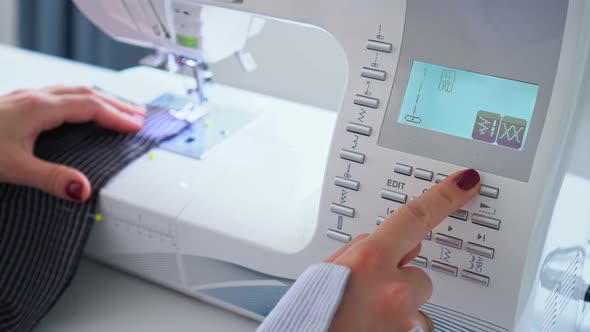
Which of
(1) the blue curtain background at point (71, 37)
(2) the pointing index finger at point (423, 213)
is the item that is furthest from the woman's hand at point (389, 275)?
(1) the blue curtain background at point (71, 37)

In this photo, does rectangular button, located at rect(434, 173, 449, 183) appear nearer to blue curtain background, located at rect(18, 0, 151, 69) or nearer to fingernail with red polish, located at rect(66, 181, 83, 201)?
fingernail with red polish, located at rect(66, 181, 83, 201)

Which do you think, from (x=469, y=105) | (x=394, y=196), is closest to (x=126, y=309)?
(x=394, y=196)

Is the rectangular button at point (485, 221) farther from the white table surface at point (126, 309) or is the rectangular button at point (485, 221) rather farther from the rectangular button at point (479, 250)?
the white table surface at point (126, 309)

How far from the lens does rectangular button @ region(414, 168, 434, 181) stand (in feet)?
2.08

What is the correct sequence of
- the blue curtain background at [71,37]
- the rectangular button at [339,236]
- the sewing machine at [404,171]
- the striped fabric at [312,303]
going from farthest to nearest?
the blue curtain background at [71,37], the rectangular button at [339,236], the sewing machine at [404,171], the striped fabric at [312,303]

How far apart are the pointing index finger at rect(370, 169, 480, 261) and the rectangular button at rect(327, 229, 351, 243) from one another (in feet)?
0.44

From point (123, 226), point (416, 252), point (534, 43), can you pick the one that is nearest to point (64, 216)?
point (123, 226)

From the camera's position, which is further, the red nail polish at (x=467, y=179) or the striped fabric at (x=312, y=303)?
the red nail polish at (x=467, y=179)

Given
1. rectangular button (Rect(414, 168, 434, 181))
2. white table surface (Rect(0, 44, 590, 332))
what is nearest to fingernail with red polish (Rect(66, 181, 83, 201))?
white table surface (Rect(0, 44, 590, 332))

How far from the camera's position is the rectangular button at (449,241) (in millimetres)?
634

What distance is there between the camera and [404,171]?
0.65m

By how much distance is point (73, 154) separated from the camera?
831mm

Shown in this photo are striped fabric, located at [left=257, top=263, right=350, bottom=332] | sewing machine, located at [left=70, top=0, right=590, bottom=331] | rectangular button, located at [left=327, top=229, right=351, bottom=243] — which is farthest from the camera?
rectangular button, located at [left=327, top=229, right=351, bottom=243]

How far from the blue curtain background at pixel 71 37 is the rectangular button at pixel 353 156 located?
127cm
